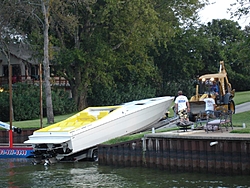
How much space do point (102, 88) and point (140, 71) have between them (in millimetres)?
4496

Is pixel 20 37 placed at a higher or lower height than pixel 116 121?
higher

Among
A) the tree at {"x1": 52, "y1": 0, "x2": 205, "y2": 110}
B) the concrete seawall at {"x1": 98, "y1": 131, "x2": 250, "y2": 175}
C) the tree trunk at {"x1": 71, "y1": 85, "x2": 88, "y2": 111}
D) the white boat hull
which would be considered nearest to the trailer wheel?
the white boat hull

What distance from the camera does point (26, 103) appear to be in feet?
142

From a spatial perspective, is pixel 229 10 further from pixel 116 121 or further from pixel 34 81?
pixel 34 81

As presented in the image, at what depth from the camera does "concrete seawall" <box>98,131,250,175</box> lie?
17844 millimetres

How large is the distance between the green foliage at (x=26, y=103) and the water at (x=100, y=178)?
69.0 ft

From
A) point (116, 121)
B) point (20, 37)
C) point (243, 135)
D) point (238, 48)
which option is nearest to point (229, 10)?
point (238, 48)

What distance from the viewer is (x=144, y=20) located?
1671 inches

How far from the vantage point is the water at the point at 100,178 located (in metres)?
17.2

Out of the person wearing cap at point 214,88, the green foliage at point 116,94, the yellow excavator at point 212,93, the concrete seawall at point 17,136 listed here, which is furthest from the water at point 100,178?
the green foliage at point 116,94

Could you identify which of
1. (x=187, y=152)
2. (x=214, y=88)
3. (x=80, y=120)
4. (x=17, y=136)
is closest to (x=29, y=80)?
(x=17, y=136)

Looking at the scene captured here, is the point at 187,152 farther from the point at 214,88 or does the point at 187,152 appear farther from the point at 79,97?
the point at 79,97

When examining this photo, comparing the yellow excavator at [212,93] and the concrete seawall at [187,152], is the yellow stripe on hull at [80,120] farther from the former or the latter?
the yellow excavator at [212,93]

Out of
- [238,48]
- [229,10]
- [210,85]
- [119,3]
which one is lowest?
[210,85]
